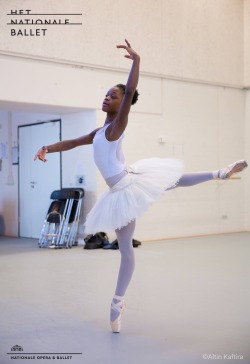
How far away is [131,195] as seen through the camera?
3.16 m

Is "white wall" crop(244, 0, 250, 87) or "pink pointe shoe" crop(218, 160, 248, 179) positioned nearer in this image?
"pink pointe shoe" crop(218, 160, 248, 179)

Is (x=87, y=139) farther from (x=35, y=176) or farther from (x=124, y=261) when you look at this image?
(x=35, y=176)

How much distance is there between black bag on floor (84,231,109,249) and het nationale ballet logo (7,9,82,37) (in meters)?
2.98

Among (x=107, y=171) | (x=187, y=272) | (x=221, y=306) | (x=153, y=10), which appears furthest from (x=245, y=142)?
(x=107, y=171)

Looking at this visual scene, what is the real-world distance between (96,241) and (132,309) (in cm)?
374

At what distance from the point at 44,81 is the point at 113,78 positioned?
125 centimetres

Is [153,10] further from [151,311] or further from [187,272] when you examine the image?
[151,311]

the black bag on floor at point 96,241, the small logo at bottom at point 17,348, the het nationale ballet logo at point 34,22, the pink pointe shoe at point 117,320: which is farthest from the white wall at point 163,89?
the small logo at bottom at point 17,348

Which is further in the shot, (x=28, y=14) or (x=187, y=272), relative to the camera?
(x=28, y=14)

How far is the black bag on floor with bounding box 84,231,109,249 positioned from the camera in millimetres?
7453

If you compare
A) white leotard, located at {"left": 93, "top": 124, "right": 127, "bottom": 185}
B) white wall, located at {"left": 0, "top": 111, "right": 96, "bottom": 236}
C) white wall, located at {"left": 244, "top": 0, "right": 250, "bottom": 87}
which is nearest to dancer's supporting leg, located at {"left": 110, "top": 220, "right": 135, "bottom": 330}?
white leotard, located at {"left": 93, "top": 124, "right": 127, "bottom": 185}

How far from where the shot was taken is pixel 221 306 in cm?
387

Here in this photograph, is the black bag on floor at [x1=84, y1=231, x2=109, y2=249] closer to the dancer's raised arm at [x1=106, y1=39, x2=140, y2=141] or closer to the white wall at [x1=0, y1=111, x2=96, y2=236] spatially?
the white wall at [x1=0, y1=111, x2=96, y2=236]

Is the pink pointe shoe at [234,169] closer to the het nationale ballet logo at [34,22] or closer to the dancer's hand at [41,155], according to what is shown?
the dancer's hand at [41,155]
